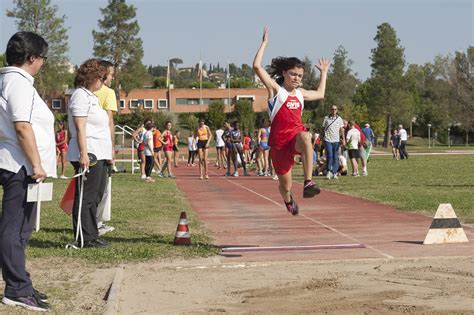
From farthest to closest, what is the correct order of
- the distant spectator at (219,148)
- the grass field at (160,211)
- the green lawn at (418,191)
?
the distant spectator at (219,148) < the green lawn at (418,191) < the grass field at (160,211)

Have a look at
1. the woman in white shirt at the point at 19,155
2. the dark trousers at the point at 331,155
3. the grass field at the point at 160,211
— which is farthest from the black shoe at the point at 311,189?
the dark trousers at the point at 331,155

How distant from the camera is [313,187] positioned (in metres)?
8.95

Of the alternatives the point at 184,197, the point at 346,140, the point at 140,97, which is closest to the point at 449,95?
the point at 140,97

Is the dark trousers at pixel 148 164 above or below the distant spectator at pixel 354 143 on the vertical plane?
below

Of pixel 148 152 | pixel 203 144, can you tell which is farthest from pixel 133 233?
pixel 203 144

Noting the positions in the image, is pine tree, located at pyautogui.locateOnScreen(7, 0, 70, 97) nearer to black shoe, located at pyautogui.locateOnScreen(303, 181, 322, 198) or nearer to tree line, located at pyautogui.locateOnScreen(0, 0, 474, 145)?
tree line, located at pyautogui.locateOnScreen(0, 0, 474, 145)

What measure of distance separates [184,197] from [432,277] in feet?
34.2

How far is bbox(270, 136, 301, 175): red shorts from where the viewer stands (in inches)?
349

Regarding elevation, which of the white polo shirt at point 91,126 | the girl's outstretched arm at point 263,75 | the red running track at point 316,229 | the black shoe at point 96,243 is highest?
the girl's outstretched arm at point 263,75

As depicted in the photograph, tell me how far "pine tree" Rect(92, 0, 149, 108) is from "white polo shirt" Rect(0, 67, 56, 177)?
273 feet

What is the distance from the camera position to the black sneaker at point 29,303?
573 centimetres

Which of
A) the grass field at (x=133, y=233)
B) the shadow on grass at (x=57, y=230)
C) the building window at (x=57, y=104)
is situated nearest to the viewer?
the grass field at (x=133, y=233)

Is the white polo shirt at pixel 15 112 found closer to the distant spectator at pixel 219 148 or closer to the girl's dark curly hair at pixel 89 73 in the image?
the girl's dark curly hair at pixel 89 73

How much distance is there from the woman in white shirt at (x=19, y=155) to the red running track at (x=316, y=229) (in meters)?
2.65
